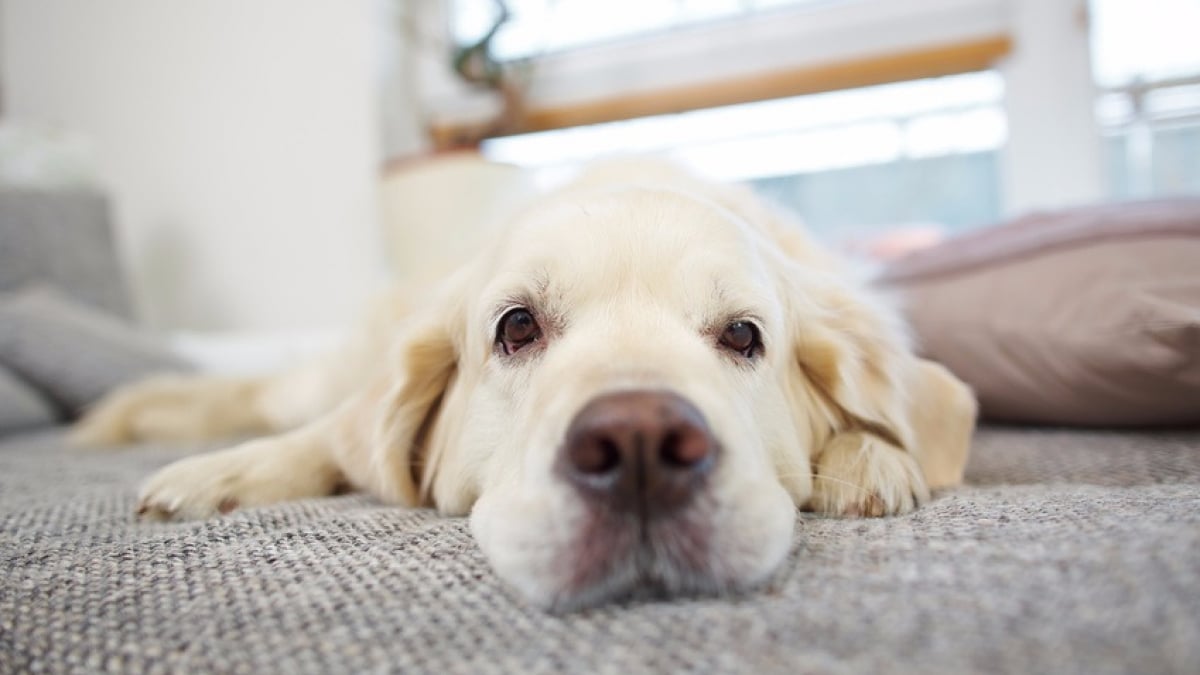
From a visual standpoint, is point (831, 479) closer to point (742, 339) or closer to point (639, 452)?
point (742, 339)

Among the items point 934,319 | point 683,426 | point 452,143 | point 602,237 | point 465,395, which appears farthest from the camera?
point 452,143

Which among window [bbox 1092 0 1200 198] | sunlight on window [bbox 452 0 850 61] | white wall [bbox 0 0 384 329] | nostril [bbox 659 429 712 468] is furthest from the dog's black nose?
white wall [bbox 0 0 384 329]

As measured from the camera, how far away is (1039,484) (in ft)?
4.03

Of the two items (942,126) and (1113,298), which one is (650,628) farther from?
(942,126)

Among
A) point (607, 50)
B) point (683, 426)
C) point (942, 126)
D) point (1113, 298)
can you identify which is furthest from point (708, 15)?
point (683, 426)

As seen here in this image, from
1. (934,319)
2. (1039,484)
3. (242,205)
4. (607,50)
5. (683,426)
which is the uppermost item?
(607,50)

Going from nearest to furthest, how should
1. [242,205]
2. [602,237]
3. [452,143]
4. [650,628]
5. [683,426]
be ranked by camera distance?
[650,628] < [683,426] < [602,237] < [452,143] < [242,205]

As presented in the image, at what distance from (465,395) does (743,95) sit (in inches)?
121

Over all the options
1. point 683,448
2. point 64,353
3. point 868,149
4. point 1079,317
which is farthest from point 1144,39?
point 64,353

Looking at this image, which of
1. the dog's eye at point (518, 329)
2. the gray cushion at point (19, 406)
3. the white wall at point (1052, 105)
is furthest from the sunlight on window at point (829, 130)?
the dog's eye at point (518, 329)

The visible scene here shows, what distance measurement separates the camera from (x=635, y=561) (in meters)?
0.79

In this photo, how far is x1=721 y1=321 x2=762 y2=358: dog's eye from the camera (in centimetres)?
120

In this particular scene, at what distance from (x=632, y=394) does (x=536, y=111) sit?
393 cm

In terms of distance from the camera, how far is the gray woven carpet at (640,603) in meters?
0.58
